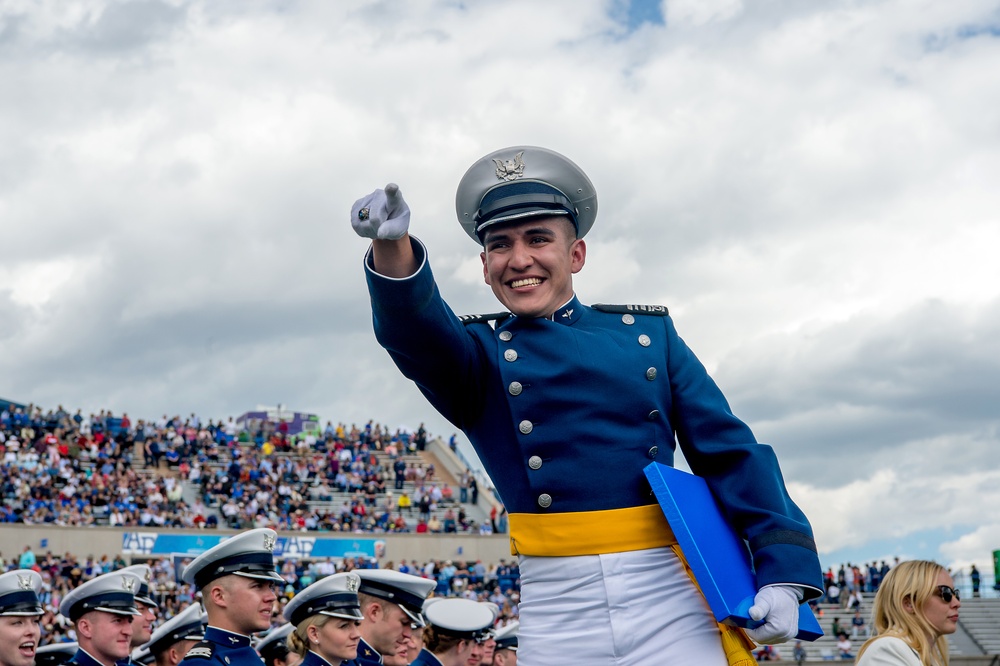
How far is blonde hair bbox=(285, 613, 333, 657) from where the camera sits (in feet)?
25.7

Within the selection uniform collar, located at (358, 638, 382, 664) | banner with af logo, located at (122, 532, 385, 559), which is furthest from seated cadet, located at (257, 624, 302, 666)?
banner with af logo, located at (122, 532, 385, 559)

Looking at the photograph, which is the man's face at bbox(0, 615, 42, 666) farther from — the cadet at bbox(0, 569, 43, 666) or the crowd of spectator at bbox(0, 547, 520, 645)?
the crowd of spectator at bbox(0, 547, 520, 645)

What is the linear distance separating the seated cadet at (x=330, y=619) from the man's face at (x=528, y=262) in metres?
4.83

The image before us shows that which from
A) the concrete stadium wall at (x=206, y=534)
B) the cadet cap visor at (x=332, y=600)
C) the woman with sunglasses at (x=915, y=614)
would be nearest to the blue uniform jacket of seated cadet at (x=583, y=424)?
the woman with sunglasses at (x=915, y=614)

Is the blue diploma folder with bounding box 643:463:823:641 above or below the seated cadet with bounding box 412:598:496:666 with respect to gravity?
below

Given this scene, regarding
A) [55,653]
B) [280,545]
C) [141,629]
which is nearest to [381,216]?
[141,629]

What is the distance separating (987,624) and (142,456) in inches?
891

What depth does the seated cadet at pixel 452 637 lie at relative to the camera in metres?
8.60

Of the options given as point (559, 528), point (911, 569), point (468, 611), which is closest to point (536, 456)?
point (559, 528)

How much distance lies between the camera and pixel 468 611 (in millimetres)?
8953

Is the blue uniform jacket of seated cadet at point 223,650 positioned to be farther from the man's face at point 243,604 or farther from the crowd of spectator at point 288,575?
the crowd of spectator at point 288,575

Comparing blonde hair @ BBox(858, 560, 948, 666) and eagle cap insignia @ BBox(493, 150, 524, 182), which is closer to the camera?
eagle cap insignia @ BBox(493, 150, 524, 182)

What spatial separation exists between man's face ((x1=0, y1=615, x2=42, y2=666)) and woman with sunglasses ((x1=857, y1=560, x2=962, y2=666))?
15.4 ft

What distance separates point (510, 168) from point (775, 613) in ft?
4.40
